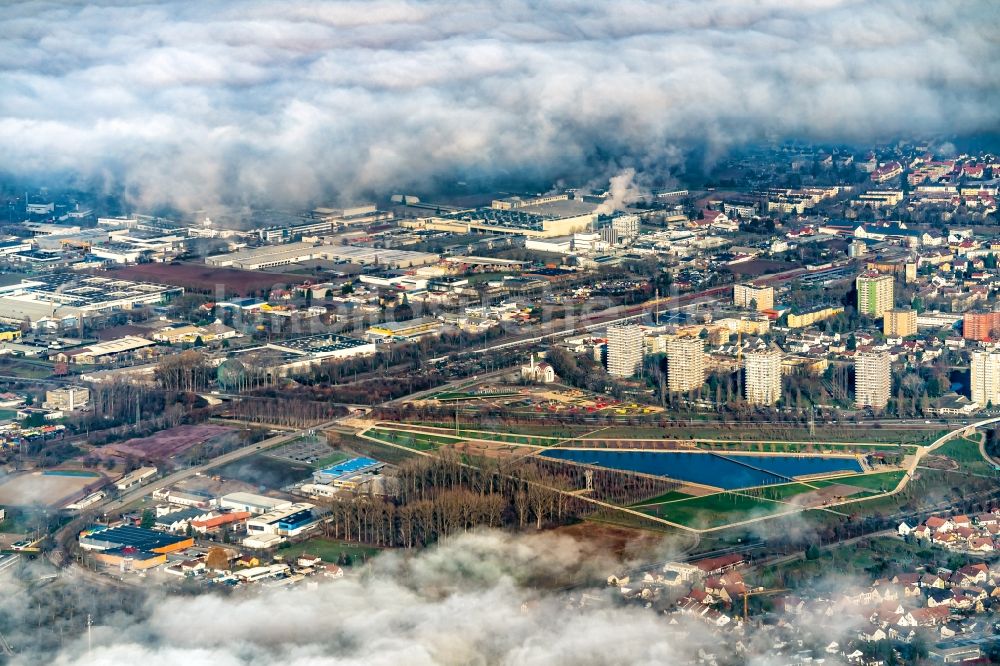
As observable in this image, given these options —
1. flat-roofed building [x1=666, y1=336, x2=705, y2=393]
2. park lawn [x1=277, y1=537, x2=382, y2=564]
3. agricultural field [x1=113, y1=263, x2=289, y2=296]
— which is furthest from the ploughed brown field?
park lawn [x1=277, y1=537, x2=382, y2=564]

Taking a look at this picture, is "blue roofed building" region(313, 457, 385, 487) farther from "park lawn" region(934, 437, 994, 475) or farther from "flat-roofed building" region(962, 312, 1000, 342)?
"flat-roofed building" region(962, 312, 1000, 342)

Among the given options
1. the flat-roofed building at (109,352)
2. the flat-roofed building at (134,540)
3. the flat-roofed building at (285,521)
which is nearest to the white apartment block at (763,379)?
the flat-roofed building at (285,521)

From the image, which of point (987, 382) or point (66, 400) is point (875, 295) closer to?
point (987, 382)

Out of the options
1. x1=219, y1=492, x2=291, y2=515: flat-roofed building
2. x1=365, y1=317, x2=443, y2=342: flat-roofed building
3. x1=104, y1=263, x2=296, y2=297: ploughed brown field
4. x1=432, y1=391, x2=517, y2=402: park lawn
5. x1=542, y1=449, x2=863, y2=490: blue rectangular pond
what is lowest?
x1=542, y1=449, x2=863, y2=490: blue rectangular pond

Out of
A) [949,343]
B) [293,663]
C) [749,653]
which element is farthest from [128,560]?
[949,343]

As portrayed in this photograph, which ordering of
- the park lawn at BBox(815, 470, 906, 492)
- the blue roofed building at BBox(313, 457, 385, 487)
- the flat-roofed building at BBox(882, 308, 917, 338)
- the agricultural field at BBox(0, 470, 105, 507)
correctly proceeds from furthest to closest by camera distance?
the flat-roofed building at BBox(882, 308, 917, 338), the blue roofed building at BBox(313, 457, 385, 487), the park lawn at BBox(815, 470, 906, 492), the agricultural field at BBox(0, 470, 105, 507)

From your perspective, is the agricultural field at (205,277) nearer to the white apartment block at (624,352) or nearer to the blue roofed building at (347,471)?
the white apartment block at (624,352)
